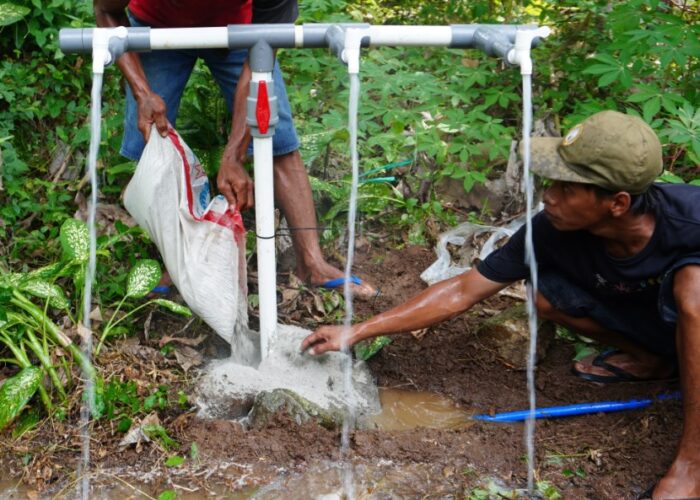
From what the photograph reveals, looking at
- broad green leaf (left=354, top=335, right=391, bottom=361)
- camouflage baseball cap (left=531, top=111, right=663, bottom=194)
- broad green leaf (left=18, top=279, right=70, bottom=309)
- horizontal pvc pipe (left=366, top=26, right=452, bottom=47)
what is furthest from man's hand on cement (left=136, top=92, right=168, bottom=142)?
camouflage baseball cap (left=531, top=111, right=663, bottom=194)

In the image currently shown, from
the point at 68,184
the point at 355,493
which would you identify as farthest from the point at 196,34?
the point at 68,184

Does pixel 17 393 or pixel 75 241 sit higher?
pixel 75 241

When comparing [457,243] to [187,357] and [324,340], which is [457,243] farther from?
[187,357]

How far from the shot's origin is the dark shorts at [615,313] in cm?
250

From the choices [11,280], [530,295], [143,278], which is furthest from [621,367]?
[11,280]

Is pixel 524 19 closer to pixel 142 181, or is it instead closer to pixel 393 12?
pixel 393 12

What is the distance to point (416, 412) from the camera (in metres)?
2.67

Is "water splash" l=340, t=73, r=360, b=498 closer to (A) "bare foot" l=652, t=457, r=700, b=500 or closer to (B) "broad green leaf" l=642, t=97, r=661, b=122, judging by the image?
(A) "bare foot" l=652, t=457, r=700, b=500

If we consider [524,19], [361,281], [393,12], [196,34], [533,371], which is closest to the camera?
[196,34]

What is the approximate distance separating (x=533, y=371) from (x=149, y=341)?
4.39ft

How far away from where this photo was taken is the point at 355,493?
2301 millimetres

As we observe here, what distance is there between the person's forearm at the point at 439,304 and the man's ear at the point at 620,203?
47cm

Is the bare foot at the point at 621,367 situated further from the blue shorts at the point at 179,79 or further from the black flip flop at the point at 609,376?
the blue shorts at the point at 179,79

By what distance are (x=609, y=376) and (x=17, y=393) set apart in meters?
1.86
